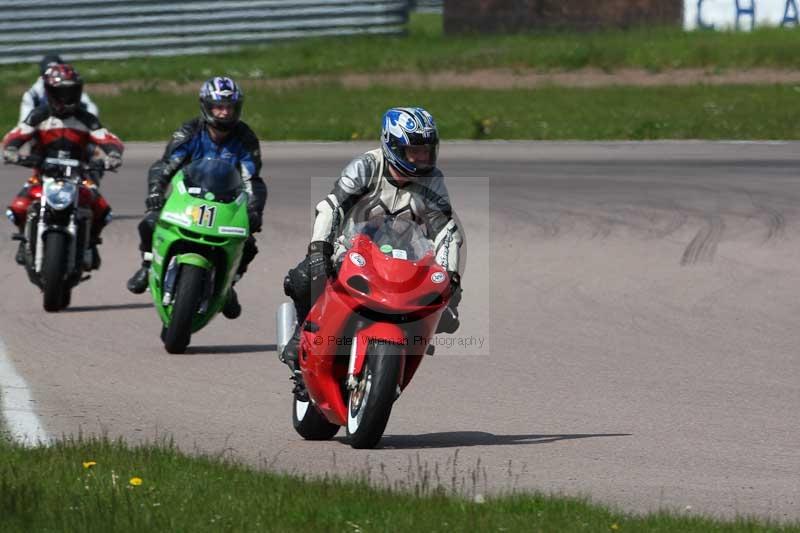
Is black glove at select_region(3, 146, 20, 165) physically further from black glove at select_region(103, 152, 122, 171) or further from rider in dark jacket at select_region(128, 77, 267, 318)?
rider in dark jacket at select_region(128, 77, 267, 318)

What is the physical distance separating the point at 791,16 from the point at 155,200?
23120mm

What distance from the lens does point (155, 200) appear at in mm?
11398

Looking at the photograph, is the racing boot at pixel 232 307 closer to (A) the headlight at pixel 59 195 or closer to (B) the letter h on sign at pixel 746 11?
(A) the headlight at pixel 59 195

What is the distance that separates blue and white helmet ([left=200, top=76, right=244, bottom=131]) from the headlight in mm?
1935

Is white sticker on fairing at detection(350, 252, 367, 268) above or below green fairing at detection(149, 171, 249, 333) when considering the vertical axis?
below

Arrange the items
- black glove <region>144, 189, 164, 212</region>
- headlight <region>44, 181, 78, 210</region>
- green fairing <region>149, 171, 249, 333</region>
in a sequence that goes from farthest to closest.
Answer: headlight <region>44, 181, 78, 210</region> < black glove <region>144, 189, 164, 212</region> < green fairing <region>149, 171, 249, 333</region>

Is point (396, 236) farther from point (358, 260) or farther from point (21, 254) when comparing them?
point (21, 254)

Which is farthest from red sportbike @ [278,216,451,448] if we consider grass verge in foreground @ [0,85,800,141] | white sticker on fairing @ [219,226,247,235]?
grass verge in foreground @ [0,85,800,141]

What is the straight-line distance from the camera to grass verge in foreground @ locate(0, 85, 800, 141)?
2381 cm

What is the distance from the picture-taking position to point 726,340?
448 inches

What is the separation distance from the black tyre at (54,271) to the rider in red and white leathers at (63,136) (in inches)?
21.5

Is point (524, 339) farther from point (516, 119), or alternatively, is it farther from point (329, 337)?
point (516, 119)

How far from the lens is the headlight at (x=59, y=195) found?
1304 cm

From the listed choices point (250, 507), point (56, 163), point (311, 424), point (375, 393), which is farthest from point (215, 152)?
point (250, 507)
